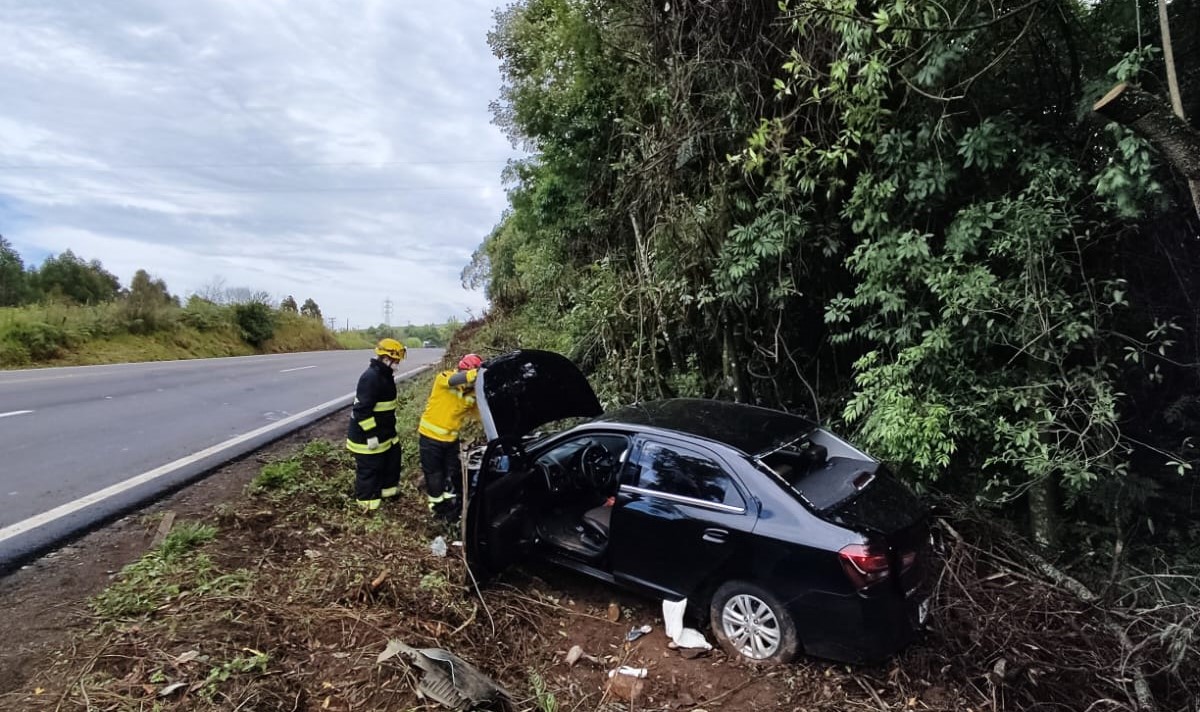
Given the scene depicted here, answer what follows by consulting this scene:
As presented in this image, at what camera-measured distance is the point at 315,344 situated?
3734cm

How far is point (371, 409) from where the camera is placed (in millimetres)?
5242

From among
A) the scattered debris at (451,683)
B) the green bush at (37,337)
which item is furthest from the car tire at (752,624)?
the green bush at (37,337)

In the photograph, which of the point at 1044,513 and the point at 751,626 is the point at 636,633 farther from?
the point at 1044,513

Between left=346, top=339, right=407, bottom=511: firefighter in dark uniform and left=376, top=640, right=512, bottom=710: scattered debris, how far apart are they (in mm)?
2510

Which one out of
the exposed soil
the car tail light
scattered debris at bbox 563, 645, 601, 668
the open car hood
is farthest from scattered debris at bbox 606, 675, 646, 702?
the open car hood

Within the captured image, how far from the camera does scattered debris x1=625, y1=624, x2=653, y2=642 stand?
375 centimetres

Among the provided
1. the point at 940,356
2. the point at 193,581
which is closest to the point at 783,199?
the point at 940,356

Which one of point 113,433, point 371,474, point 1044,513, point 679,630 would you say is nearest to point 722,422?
point 679,630

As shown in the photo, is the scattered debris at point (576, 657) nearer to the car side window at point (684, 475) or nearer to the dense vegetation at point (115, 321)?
the car side window at point (684, 475)

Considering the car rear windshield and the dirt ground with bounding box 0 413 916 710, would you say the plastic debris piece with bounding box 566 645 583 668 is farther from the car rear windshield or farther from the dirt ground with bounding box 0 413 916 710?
the car rear windshield

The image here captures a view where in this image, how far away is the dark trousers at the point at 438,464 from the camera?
5.24 meters

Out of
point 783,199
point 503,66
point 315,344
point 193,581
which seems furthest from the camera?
point 315,344

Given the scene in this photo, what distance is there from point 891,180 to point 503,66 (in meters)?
9.06

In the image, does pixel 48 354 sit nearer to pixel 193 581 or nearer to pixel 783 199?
pixel 193 581
